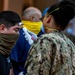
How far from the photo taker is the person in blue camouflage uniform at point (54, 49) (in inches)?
131

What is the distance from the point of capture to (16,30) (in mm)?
3838

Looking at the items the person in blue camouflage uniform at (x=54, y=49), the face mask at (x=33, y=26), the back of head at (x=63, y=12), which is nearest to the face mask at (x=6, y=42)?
the person in blue camouflage uniform at (x=54, y=49)

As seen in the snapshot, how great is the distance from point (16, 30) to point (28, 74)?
0.66 m

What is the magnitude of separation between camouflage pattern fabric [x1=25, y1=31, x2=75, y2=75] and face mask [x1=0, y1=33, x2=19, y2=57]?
1.07 feet

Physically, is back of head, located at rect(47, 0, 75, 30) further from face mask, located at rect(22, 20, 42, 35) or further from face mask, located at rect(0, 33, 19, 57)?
face mask, located at rect(22, 20, 42, 35)

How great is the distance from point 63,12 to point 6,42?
66 centimetres

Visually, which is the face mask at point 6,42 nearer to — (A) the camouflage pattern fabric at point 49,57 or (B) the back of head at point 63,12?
(A) the camouflage pattern fabric at point 49,57

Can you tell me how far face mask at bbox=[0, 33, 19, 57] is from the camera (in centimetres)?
361

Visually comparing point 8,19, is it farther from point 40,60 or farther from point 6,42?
point 40,60

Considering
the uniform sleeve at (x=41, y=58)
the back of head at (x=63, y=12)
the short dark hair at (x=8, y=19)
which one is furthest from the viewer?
the short dark hair at (x=8, y=19)

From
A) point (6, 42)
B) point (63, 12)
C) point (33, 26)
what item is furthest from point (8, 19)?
point (33, 26)

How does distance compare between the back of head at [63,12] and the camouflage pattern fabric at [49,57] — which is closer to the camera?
the camouflage pattern fabric at [49,57]

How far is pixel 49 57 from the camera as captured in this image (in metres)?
3.34

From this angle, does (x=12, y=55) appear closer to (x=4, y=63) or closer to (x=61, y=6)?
(x=4, y=63)
